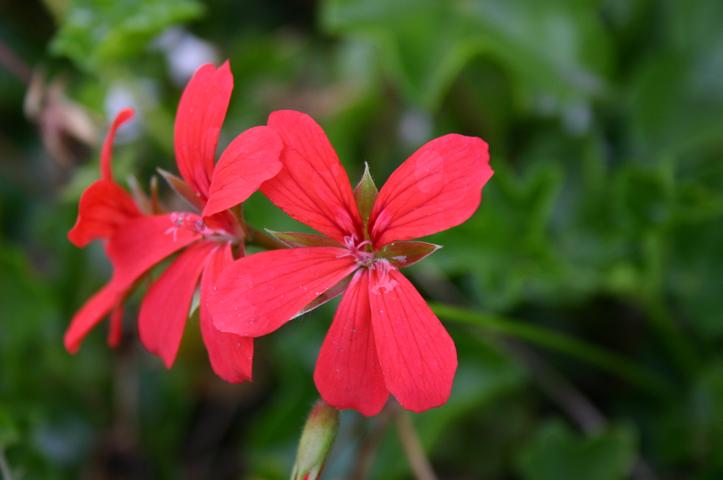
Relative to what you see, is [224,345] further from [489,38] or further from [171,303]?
[489,38]

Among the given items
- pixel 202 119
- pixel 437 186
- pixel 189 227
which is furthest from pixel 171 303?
pixel 437 186

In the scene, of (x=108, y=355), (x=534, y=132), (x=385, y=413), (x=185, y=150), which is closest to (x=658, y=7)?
(x=534, y=132)

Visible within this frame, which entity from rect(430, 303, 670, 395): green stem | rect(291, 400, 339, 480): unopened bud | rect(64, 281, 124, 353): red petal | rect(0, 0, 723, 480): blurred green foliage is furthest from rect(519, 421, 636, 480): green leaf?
rect(64, 281, 124, 353): red petal

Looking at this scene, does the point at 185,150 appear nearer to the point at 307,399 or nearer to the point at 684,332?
the point at 307,399

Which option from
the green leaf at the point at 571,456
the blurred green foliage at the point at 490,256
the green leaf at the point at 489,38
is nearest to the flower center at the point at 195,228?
the blurred green foliage at the point at 490,256

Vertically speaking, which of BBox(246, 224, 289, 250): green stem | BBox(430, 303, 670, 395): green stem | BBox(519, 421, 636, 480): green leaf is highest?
BBox(246, 224, 289, 250): green stem

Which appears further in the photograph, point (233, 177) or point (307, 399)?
point (307, 399)

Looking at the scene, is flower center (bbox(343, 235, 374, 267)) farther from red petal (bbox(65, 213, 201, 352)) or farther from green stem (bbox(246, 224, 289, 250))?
red petal (bbox(65, 213, 201, 352))

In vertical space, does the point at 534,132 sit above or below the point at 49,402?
above
